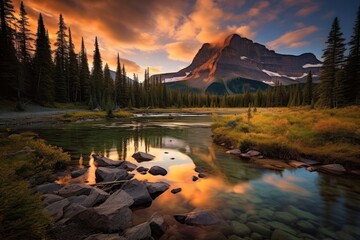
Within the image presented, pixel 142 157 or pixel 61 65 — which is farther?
pixel 61 65

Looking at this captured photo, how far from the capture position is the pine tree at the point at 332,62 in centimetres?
4347

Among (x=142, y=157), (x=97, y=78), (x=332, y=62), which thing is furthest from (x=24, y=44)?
(x=332, y=62)

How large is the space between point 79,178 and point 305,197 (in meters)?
11.3

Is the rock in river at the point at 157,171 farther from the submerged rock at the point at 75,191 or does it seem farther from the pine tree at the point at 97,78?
the pine tree at the point at 97,78

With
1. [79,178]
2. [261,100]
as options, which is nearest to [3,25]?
[79,178]

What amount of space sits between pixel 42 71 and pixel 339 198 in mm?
57189

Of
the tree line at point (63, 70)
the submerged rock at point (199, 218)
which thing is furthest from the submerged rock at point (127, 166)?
the tree line at point (63, 70)

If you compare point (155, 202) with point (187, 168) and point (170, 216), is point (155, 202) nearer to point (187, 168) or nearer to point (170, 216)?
point (170, 216)

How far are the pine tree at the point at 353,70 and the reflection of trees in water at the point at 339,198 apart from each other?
41837mm

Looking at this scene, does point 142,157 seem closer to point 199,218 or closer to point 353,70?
point 199,218

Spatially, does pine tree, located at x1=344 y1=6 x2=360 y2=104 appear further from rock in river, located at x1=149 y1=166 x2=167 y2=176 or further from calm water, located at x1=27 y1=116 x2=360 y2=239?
rock in river, located at x1=149 y1=166 x2=167 y2=176

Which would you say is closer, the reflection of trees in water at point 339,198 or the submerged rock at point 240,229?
the submerged rock at point 240,229

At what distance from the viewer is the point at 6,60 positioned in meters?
37.5

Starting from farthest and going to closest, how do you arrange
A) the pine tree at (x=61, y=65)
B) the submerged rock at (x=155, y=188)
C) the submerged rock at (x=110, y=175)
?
1. the pine tree at (x=61, y=65)
2. the submerged rock at (x=110, y=175)
3. the submerged rock at (x=155, y=188)
